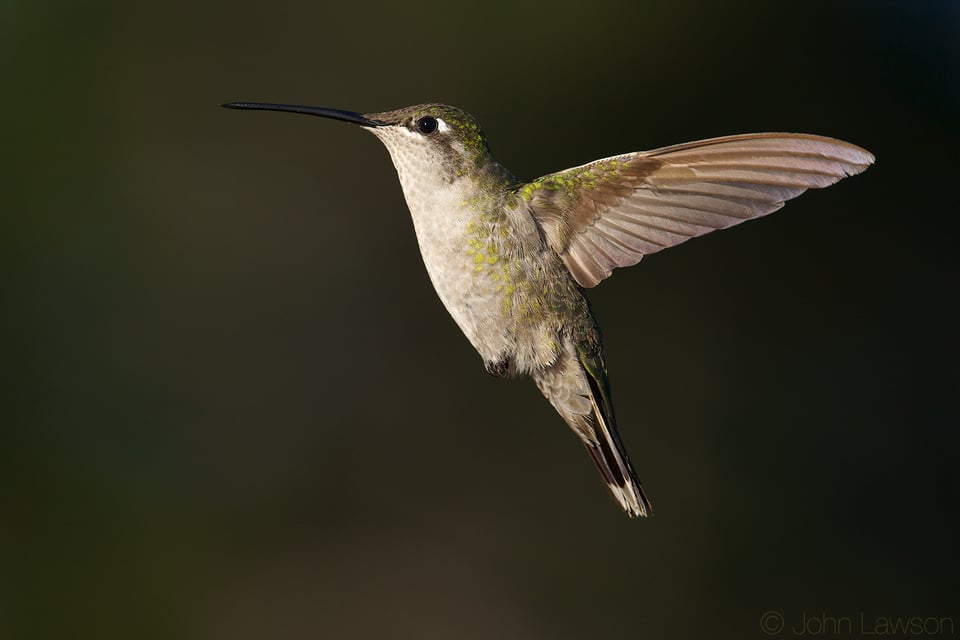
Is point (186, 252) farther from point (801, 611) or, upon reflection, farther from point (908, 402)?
point (908, 402)

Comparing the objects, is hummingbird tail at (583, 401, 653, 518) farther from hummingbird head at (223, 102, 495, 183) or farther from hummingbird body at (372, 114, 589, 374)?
hummingbird head at (223, 102, 495, 183)

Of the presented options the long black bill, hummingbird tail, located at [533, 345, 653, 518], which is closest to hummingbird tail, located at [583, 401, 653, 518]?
hummingbird tail, located at [533, 345, 653, 518]

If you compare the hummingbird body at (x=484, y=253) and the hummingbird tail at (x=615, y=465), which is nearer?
the hummingbird body at (x=484, y=253)

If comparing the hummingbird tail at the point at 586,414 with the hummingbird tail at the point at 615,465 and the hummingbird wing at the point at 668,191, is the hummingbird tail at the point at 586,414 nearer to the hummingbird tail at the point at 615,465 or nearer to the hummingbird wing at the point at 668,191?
the hummingbird tail at the point at 615,465

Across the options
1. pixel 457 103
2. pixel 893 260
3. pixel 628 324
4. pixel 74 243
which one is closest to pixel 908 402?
pixel 893 260

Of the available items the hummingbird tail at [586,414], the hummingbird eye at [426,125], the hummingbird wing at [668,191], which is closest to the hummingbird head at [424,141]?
the hummingbird eye at [426,125]

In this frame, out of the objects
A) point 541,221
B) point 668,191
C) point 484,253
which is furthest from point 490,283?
point 668,191
